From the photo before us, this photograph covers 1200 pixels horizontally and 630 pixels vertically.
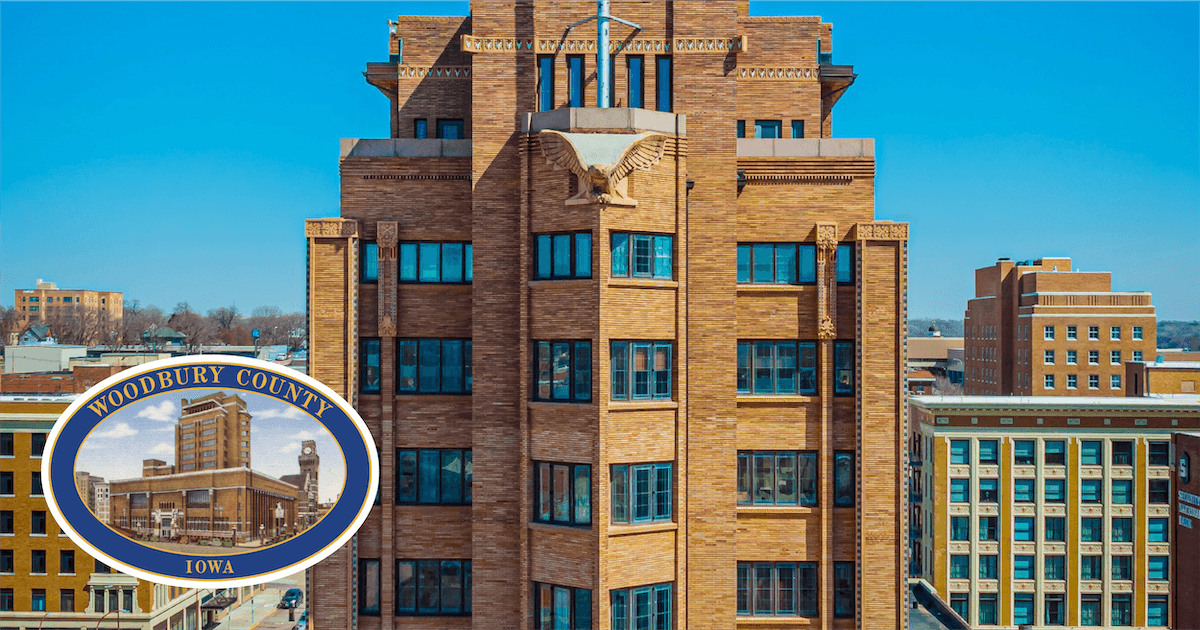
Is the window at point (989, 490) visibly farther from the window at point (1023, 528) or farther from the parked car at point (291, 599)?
the parked car at point (291, 599)

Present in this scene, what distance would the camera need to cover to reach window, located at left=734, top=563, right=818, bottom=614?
24297 mm

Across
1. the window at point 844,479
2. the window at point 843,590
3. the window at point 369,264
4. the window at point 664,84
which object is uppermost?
the window at point 664,84

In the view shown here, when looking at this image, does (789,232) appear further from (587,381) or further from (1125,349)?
(1125,349)

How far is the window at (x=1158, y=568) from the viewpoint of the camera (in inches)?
2869

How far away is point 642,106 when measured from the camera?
23156 millimetres

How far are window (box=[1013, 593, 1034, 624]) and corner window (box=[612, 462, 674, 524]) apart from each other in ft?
219

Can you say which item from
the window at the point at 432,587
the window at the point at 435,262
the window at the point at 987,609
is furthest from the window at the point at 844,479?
the window at the point at 987,609

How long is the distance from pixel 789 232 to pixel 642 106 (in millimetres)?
5699

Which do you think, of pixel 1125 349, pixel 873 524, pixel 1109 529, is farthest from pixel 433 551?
pixel 1125 349

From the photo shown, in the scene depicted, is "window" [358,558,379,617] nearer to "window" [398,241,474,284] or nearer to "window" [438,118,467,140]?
"window" [398,241,474,284]

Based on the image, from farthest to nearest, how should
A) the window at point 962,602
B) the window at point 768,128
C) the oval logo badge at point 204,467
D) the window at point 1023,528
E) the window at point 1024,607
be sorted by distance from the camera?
1. the window at point 962,602
2. the window at point 1024,607
3. the window at point 1023,528
4. the window at point 768,128
5. the oval logo badge at point 204,467

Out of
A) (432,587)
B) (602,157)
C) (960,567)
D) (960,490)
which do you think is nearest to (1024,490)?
(960,490)

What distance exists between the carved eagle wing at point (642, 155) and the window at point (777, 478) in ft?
29.5

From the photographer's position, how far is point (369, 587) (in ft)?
80.6
